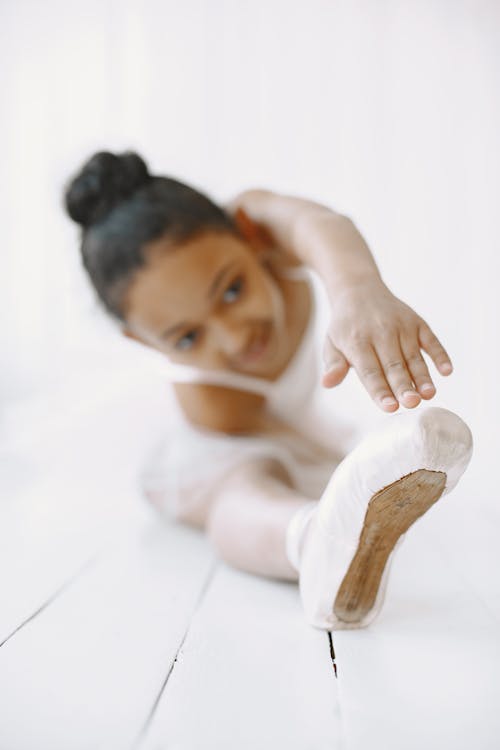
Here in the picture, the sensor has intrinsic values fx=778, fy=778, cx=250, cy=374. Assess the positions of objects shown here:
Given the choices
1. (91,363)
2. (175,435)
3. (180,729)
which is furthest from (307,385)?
(180,729)

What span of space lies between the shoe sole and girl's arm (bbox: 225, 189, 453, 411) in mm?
59

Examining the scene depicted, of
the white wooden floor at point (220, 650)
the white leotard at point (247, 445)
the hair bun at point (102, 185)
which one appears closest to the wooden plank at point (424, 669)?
the white wooden floor at point (220, 650)

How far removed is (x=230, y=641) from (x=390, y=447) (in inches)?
8.4

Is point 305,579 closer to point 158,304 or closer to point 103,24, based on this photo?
point 158,304

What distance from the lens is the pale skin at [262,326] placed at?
0.61 meters

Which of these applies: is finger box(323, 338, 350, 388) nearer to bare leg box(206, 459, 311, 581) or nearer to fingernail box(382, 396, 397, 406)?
fingernail box(382, 396, 397, 406)

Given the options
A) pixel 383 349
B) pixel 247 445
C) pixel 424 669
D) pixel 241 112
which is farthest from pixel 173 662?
pixel 241 112

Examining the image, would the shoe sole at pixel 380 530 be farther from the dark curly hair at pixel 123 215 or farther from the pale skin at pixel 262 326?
the dark curly hair at pixel 123 215

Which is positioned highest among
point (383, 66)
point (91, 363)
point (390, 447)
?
point (383, 66)

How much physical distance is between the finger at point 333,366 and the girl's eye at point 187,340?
403 millimetres

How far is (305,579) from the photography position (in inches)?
25.1

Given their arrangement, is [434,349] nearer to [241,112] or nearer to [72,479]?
[72,479]

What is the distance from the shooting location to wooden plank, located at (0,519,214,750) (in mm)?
490

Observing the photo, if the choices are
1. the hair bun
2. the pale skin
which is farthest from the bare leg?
the hair bun
